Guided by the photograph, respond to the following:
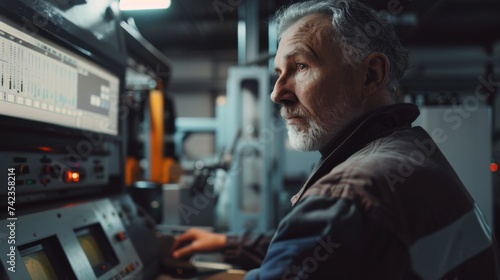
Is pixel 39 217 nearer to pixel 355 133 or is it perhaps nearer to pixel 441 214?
pixel 355 133

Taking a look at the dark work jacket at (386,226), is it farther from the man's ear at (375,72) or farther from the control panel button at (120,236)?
the control panel button at (120,236)

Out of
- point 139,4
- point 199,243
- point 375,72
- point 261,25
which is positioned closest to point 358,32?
point 375,72

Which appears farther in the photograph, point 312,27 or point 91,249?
point 91,249

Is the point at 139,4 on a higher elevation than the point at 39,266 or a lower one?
higher

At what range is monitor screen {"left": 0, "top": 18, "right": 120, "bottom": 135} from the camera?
819 mm

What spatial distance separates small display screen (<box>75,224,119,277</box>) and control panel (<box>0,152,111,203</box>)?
14 cm

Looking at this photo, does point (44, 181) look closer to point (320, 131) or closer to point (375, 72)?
point (320, 131)

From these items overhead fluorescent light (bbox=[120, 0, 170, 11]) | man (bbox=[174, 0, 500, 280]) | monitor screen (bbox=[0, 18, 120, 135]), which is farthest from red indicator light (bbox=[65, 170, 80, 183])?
overhead fluorescent light (bbox=[120, 0, 170, 11])

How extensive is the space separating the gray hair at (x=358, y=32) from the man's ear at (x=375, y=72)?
0.06 ft

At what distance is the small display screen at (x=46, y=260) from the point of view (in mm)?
809

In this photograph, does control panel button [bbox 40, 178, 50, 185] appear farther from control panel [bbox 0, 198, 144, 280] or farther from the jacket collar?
the jacket collar

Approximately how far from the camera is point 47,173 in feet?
3.17

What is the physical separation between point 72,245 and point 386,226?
2.54 ft

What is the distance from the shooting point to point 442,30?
5.51 m
